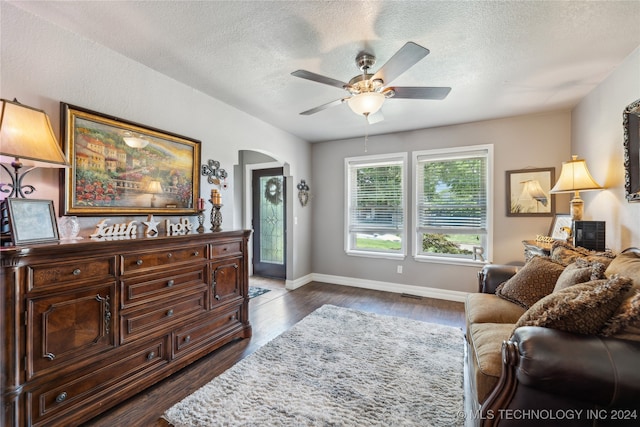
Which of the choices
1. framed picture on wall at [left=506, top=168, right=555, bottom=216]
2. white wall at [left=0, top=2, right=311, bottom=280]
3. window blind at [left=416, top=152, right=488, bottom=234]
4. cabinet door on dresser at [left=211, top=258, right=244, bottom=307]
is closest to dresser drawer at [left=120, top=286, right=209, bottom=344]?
cabinet door on dresser at [left=211, top=258, right=244, bottom=307]

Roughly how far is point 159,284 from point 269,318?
1562 mm

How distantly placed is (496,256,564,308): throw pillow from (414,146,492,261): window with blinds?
165 centimetres

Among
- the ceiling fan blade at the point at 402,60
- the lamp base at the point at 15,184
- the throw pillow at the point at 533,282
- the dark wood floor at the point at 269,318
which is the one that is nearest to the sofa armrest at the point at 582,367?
the throw pillow at the point at 533,282

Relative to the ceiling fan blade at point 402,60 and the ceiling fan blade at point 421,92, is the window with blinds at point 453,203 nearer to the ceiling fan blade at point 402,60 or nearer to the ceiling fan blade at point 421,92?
the ceiling fan blade at point 421,92

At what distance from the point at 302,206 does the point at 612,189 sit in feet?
12.4

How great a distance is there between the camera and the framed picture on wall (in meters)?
3.44

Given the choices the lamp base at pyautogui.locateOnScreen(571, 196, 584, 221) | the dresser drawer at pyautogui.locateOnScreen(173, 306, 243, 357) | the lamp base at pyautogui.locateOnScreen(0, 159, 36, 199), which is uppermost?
the lamp base at pyautogui.locateOnScreen(0, 159, 36, 199)

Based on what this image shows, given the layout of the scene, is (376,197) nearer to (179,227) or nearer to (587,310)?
(179,227)

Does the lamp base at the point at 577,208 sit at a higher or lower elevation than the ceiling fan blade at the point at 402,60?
lower

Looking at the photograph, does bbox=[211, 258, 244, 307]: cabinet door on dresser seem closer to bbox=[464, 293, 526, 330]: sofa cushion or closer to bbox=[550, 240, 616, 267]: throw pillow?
bbox=[464, 293, 526, 330]: sofa cushion

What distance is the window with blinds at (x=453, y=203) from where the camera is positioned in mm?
3838

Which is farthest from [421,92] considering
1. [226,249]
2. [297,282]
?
[297,282]

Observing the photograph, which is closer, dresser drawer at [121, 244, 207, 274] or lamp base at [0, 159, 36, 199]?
lamp base at [0, 159, 36, 199]

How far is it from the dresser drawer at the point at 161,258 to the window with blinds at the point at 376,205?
2871mm
